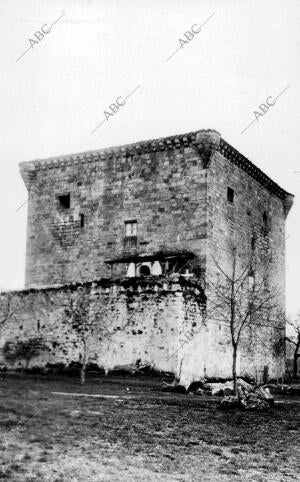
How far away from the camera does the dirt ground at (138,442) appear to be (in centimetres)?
714

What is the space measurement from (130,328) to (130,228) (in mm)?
7037

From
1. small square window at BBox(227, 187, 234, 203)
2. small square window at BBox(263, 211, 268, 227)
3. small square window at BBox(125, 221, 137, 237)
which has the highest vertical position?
small square window at BBox(227, 187, 234, 203)

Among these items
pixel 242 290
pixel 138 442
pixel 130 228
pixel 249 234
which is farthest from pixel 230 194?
pixel 138 442

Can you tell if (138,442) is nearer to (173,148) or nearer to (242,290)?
(242,290)

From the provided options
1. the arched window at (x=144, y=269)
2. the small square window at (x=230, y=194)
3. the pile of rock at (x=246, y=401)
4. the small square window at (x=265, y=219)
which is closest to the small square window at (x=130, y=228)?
the arched window at (x=144, y=269)

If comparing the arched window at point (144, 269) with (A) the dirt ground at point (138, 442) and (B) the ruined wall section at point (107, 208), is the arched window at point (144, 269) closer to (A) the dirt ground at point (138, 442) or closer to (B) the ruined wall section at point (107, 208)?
(B) the ruined wall section at point (107, 208)

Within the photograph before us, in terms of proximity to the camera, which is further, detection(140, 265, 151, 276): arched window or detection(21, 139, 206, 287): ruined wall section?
detection(21, 139, 206, 287): ruined wall section

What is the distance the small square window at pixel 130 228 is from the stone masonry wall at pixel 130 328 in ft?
16.1

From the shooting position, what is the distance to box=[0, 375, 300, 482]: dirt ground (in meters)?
7.14

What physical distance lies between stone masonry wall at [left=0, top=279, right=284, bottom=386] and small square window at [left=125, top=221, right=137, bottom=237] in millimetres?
4915

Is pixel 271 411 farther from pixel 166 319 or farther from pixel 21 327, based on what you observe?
pixel 21 327

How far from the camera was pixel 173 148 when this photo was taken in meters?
28.0

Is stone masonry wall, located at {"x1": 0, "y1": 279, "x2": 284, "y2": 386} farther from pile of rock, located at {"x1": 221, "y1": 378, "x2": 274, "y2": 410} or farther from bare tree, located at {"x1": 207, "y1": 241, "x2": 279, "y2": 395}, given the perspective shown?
pile of rock, located at {"x1": 221, "y1": 378, "x2": 274, "y2": 410}

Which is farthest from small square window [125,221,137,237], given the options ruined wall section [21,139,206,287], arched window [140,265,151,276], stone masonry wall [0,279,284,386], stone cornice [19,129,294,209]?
stone masonry wall [0,279,284,386]
